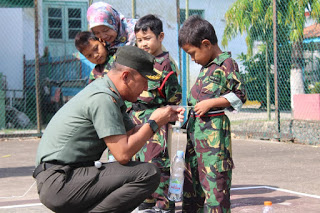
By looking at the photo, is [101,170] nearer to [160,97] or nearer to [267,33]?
[160,97]

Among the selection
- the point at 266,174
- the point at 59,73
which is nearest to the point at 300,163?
the point at 266,174

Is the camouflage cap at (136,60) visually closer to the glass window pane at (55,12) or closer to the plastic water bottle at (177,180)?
the plastic water bottle at (177,180)

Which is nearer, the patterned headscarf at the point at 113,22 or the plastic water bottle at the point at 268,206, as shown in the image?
the plastic water bottle at the point at 268,206

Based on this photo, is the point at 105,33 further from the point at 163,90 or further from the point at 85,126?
the point at 85,126

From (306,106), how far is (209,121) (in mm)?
7780

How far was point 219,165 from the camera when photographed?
4145 millimetres

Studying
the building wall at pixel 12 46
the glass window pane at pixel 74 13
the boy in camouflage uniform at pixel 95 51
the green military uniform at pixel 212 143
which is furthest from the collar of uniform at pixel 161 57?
the glass window pane at pixel 74 13

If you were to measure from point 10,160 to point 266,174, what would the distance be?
14.8 ft

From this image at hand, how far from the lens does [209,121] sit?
13.9 ft

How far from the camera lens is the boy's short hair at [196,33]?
426 cm

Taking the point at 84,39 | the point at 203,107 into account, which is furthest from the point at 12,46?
the point at 203,107

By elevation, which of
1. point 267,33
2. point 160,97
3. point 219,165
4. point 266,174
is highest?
point 267,33

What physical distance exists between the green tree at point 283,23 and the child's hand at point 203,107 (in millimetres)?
6980

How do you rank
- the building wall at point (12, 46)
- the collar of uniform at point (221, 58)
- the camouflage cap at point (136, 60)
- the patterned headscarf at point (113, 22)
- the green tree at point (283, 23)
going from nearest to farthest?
the camouflage cap at point (136, 60)
the collar of uniform at point (221, 58)
the patterned headscarf at point (113, 22)
the green tree at point (283, 23)
the building wall at point (12, 46)
